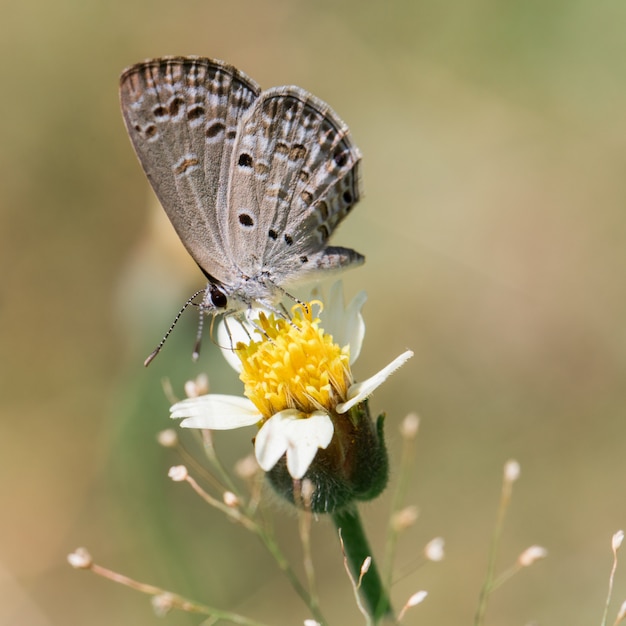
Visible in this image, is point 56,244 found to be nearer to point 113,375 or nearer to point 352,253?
point 113,375

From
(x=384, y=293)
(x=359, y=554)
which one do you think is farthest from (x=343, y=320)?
(x=384, y=293)

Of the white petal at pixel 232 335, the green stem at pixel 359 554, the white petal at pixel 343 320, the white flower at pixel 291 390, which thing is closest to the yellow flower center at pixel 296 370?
the white flower at pixel 291 390

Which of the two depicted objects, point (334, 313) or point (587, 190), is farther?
point (587, 190)

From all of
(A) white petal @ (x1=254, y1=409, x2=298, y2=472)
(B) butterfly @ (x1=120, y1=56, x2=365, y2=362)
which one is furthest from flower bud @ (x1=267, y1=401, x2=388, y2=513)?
(B) butterfly @ (x1=120, y1=56, x2=365, y2=362)

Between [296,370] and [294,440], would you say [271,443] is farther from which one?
[296,370]

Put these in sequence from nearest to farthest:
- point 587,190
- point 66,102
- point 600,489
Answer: point 600,489 < point 587,190 < point 66,102

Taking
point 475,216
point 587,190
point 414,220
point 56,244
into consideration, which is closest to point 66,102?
point 56,244
